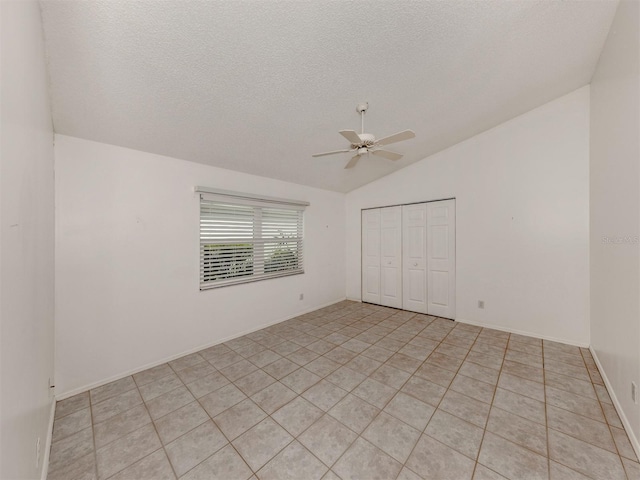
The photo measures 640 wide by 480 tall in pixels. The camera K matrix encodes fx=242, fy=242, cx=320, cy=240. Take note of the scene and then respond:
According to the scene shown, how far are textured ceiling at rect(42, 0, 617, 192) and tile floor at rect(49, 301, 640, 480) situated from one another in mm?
2555

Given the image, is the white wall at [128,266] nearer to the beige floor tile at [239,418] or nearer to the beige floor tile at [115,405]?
the beige floor tile at [115,405]

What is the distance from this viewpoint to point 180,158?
9.79 feet

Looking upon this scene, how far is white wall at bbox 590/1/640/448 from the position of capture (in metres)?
Result: 1.77

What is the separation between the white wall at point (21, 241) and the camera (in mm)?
867

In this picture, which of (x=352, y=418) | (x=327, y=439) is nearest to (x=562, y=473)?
A: (x=352, y=418)

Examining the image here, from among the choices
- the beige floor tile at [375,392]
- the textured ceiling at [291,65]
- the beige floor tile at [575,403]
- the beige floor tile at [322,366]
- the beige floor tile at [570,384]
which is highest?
the textured ceiling at [291,65]

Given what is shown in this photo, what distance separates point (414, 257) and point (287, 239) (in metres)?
2.44

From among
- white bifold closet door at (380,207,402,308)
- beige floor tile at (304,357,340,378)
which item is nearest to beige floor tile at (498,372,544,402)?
beige floor tile at (304,357,340,378)

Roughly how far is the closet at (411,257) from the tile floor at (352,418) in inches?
54.6

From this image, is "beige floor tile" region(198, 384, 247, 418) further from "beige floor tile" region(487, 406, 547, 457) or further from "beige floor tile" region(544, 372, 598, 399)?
"beige floor tile" region(544, 372, 598, 399)

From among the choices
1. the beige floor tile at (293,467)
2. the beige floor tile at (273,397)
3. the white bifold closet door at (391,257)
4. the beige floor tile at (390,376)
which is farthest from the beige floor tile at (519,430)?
the white bifold closet door at (391,257)

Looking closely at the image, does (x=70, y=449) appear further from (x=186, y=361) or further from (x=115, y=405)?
(x=186, y=361)

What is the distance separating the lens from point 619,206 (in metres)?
2.05

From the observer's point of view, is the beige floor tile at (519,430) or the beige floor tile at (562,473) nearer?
the beige floor tile at (562,473)
